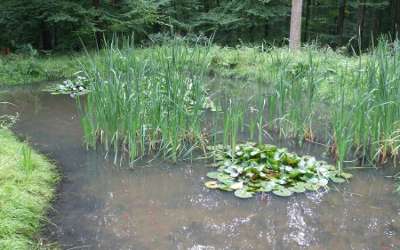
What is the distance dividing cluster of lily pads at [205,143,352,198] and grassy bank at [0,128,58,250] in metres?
1.37

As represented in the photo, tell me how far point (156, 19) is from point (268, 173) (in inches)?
345

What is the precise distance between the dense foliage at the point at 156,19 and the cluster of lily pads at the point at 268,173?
14.7 ft

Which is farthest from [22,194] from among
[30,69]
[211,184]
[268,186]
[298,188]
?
[30,69]

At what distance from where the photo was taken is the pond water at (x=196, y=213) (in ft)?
8.70

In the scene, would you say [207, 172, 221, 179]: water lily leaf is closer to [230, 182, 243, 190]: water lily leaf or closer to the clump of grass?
[230, 182, 243, 190]: water lily leaf

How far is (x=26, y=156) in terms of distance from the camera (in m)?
3.45

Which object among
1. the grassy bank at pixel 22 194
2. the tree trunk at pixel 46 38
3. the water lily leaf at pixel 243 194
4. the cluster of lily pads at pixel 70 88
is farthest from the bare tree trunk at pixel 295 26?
the tree trunk at pixel 46 38

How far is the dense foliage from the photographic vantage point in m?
10.3

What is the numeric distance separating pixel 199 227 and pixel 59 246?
3.08ft

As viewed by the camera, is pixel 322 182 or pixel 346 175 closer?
pixel 322 182

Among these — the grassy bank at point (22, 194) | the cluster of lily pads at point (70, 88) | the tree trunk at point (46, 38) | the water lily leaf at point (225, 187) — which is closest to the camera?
the grassy bank at point (22, 194)

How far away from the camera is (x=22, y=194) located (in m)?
2.88

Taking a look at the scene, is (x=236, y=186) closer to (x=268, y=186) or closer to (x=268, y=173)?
(x=268, y=186)

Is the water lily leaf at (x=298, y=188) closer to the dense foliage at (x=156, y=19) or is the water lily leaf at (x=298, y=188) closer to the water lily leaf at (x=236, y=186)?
the water lily leaf at (x=236, y=186)
